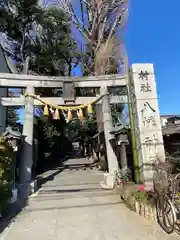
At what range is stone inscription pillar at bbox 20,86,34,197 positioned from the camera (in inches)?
415

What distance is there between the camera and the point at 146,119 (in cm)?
1098

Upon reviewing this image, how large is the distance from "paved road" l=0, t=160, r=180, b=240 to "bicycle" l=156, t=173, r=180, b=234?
8.1 inches

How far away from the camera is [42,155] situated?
2122cm

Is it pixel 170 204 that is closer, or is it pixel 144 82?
pixel 170 204

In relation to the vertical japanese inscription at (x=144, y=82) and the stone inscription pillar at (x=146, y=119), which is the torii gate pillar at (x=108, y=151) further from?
the vertical japanese inscription at (x=144, y=82)

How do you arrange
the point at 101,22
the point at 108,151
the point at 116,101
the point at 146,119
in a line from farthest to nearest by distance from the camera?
the point at 101,22, the point at 116,101, the point at 108,151, the point at 146,119

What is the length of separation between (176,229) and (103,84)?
332 inches

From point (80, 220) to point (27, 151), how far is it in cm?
528

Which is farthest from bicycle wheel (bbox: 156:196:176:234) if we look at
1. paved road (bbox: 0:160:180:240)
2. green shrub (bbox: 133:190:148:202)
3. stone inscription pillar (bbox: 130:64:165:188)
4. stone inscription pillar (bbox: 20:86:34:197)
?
stone inscription pillar (bbox: 20:86:34:197)

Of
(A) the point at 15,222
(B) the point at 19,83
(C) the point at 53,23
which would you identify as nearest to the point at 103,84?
(B) the point at 19,83

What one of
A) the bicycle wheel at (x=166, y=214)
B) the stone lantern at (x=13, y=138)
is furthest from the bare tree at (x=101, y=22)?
the bicycle wheel at (x=166, y=214)

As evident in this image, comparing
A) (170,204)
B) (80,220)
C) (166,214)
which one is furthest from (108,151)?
(170,204)

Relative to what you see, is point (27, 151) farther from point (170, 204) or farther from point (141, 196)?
point (170, 204)

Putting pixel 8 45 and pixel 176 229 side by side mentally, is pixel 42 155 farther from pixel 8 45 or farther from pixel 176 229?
pixel 176 229
